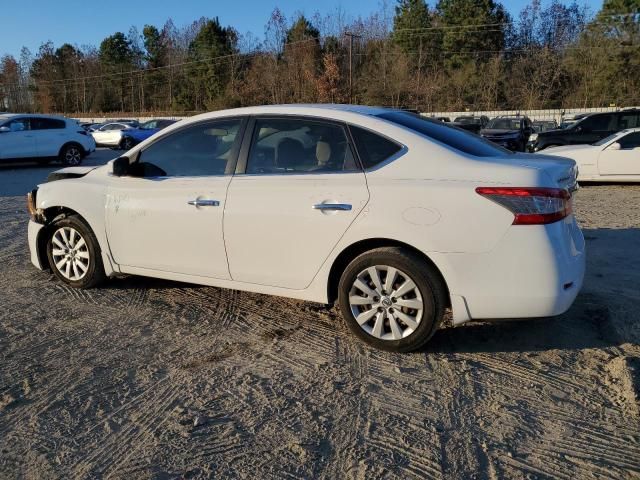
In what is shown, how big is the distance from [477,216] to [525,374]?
1.06 m

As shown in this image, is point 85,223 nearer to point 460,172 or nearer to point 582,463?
point 460,172

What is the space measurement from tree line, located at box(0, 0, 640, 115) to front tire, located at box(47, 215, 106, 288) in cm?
4141

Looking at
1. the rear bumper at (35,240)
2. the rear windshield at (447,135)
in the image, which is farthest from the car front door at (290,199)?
the rear bumper at (35,240)

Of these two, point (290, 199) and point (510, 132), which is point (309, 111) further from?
point (510, 132)

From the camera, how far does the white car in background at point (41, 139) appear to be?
1731cm

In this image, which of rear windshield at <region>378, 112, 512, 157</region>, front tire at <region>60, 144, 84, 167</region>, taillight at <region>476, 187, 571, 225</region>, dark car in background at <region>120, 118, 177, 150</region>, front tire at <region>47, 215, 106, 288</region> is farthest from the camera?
dark car in background at <region>120, 118, 177, 150</region>

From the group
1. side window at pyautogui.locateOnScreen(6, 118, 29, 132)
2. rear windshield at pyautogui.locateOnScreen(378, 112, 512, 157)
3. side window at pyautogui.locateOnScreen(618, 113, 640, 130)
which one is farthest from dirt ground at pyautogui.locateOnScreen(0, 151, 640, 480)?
side window at pyautogui.locateOnScreen(6, 118, 29, 132)

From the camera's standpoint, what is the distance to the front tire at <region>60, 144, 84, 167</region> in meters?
Answer: 18.6

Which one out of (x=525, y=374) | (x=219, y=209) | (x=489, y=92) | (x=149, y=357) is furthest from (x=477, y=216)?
(x=489, y=92)

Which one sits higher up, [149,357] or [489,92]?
[489,92]

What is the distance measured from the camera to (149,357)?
3.89 m

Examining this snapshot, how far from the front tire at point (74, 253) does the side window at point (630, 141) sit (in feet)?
36.6

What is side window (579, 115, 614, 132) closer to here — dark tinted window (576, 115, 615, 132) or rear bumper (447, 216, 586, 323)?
dark tinted window (576, 115, 615, 132)

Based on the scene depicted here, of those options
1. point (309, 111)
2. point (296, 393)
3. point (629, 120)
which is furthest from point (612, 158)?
point (296, 393)
